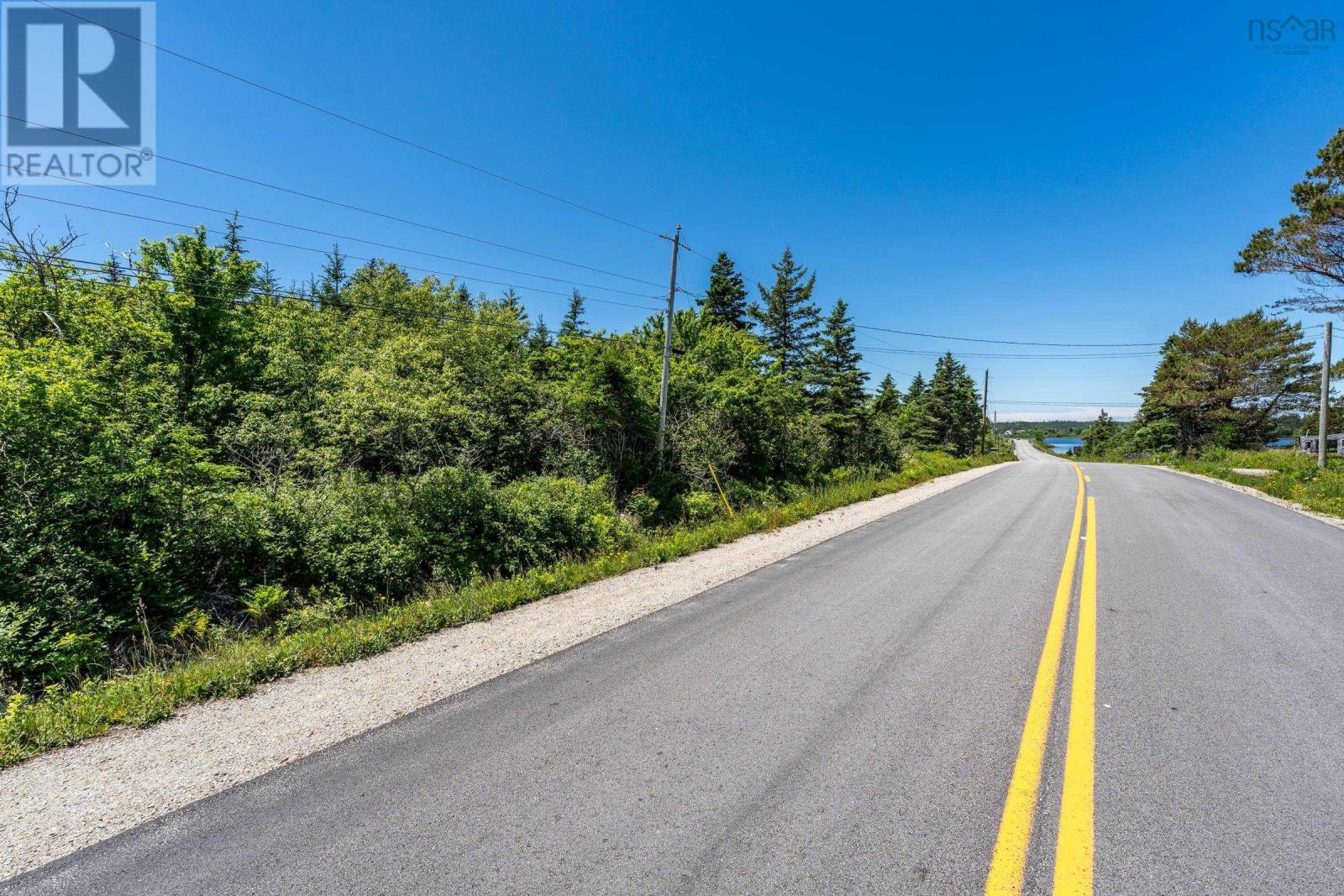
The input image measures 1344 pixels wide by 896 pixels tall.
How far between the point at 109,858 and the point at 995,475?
25.3 metres

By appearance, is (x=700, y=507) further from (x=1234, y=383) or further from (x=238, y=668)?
(x=1234, y=383)

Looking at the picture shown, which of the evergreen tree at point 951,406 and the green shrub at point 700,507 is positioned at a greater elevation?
the evergreen tree at point 951,406

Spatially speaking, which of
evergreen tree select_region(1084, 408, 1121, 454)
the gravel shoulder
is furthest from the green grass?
evergreen tree select_region(1084, 408, 1121, 454)

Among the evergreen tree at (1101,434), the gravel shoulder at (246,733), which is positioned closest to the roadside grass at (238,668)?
the gravel shoulder at (246,733)

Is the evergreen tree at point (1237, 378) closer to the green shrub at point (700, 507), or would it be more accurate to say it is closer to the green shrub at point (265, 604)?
the green shrub at point (700, 507)

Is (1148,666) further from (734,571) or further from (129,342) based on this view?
(129,342)

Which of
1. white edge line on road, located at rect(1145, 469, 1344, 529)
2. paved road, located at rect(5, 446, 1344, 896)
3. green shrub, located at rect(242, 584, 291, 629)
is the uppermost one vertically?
white edge line on road, located at rect(1145, 469, 1344, 529)

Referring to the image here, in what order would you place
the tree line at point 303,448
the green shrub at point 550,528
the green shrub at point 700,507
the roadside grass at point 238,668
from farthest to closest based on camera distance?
the green shrub at point 700,507, the green shrub at point 550,528, the tree line at point 303,448, the roadside grass at point 238,668

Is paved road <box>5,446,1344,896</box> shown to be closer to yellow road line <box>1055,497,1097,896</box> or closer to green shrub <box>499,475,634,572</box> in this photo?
yellow road line <box>1055,497,1097,896</box>

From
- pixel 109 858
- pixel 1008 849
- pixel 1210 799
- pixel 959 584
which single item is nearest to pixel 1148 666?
pixel 1210 799

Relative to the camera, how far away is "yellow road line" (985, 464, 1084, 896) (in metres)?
1.94

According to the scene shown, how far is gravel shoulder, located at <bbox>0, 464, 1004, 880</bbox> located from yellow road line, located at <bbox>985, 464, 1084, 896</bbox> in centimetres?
323

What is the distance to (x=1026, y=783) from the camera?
8.02ft

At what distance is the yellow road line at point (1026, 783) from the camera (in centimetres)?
194
